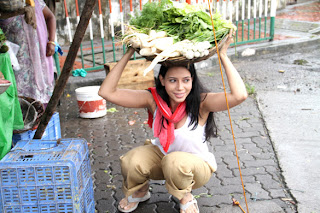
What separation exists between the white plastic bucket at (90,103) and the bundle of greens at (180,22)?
98.3 inches

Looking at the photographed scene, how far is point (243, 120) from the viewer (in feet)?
16.8

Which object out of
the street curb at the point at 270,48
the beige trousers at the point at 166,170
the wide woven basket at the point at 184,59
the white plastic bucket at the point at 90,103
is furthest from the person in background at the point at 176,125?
the street curb at the point at 270,48

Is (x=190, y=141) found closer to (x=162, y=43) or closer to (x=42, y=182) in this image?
(x=162, y=43)

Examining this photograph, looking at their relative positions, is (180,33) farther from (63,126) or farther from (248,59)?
(248,59)

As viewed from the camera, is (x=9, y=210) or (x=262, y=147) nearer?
(x=9, y=210)

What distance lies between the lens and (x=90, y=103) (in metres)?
5.38

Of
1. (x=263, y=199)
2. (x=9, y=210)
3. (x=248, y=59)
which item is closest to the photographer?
(x=9, y=210)

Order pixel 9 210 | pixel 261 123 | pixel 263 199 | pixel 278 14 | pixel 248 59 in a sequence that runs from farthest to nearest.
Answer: pixel 278 14 → pixel 248 59 → pixel 261 123 → pixel 263 199 → pixel 9 210

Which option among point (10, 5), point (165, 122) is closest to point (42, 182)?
point (165, 122)

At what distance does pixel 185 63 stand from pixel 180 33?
0.21 meters

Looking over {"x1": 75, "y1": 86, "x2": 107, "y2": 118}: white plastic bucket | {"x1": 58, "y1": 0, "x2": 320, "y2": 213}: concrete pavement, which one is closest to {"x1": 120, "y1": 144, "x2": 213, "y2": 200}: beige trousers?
{"x1": 58, "y1": 0, "x2": 320, "y2": 213}: concrete pavement

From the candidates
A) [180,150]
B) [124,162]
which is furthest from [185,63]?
[124,162]

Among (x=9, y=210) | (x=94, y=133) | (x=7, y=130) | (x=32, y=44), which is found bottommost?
(x=94, y=133)

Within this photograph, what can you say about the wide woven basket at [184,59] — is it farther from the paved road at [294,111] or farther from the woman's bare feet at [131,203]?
the paved road at [294,111]
